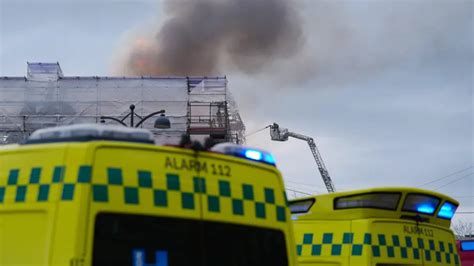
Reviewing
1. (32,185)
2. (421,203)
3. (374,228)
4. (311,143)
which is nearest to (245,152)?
(32,185)

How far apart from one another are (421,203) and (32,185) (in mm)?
4103

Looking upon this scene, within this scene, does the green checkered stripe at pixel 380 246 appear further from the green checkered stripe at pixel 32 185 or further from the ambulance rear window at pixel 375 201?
the green checkered stripe at pixel 32 185

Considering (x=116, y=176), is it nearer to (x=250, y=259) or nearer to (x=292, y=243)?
(x=250, y=259)

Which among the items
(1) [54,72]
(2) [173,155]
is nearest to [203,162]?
(2) [173,155]

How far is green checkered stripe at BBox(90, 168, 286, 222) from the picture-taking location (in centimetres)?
323

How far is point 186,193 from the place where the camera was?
3.49 m

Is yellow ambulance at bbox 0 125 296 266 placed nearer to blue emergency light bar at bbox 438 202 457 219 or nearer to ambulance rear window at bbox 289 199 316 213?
ambulance rear window at bbox 289 199 316 213

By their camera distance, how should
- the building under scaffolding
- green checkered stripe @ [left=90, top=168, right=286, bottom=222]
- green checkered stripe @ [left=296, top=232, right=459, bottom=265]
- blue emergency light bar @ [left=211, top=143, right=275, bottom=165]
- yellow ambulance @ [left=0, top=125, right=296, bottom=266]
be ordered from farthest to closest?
the building under scaffolding
green checkered stripe @ [left=296, top=232, right=459, bottom=265]
blue emergency light bar @ [left=211, top=143, right=275, bottom=165]
green checkered stripe @ [left=90, top=168, right=286, bottom=222]
yellow ambulance @ [left=0, top=125, right=296, bottom=266]

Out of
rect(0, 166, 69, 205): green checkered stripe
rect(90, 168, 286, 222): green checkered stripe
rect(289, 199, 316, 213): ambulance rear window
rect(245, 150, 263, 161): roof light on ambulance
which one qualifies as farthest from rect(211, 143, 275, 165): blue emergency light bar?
rect(289, 199, 316, 213): ambulance rear window

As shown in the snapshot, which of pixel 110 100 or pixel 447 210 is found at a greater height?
pixel 110 100

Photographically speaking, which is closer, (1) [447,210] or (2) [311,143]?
(1) [447,210]

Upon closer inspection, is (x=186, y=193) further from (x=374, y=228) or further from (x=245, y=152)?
(x=374, y=228)

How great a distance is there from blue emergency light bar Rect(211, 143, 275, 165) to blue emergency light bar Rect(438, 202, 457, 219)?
10.0 ft

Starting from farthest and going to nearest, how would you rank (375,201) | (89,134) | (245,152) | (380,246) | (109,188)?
(375,201) → (380,246) → (245,152) → (89,134) → (109,188)
